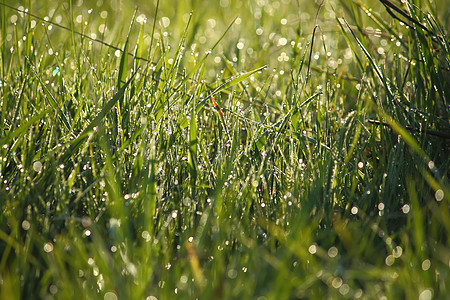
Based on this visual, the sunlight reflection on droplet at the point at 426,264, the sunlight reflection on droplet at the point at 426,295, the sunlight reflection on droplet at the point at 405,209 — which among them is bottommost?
the sunlight reflection on droplet at the point at 405,209

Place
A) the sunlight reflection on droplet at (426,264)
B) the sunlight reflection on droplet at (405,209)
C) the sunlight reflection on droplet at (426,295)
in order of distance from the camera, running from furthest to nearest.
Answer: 1. the sunlight reflection on droplet at (405,209)
2. the sunlight reflection on droplet at (426,264)
3. the sunlight reflection on droplet at (426,295)

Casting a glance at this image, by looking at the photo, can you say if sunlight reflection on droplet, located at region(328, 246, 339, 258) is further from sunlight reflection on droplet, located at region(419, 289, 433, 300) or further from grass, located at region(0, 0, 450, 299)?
sunlight reflection on droplet, located at region(419, 289, 433, 300)

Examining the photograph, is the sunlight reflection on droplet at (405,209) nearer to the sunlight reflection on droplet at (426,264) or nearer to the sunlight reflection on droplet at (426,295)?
the sunlight reflection on droplet at (426,264)

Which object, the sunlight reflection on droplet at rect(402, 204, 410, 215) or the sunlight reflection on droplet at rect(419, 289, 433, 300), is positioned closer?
the sunlight reflection on droplet at rect(419, 289, 433, 300)

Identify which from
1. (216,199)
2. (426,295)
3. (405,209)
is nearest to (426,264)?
(426,295)

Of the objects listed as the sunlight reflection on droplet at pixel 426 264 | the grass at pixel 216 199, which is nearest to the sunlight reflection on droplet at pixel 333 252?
the grass at pixel 216 199

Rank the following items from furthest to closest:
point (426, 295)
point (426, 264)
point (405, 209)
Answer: point (405, 209) < point (426, 264) < point (426, 295)

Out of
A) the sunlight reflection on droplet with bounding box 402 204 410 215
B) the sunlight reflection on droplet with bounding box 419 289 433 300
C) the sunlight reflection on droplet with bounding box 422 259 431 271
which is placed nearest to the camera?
the sunlight reflection on droplet with bounding box 419 289 433 300

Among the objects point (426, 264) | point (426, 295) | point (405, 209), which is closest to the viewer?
point (426, 295)

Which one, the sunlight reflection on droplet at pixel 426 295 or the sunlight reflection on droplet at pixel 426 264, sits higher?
the sunlight reflection on droplet at pixel 426 295

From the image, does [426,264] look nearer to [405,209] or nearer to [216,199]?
[405,209]

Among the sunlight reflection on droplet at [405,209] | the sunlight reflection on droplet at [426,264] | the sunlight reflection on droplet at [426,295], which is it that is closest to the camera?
the sunlight reflection on droplet at [426,295]

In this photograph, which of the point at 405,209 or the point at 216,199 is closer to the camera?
the point at 216,199

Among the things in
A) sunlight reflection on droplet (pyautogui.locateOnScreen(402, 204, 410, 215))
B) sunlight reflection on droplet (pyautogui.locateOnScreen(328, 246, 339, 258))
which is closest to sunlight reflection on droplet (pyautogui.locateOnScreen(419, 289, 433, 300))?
sunlight reflection on droplet (pyautogui.locateOnScreen(328, 246, 339, 258))
